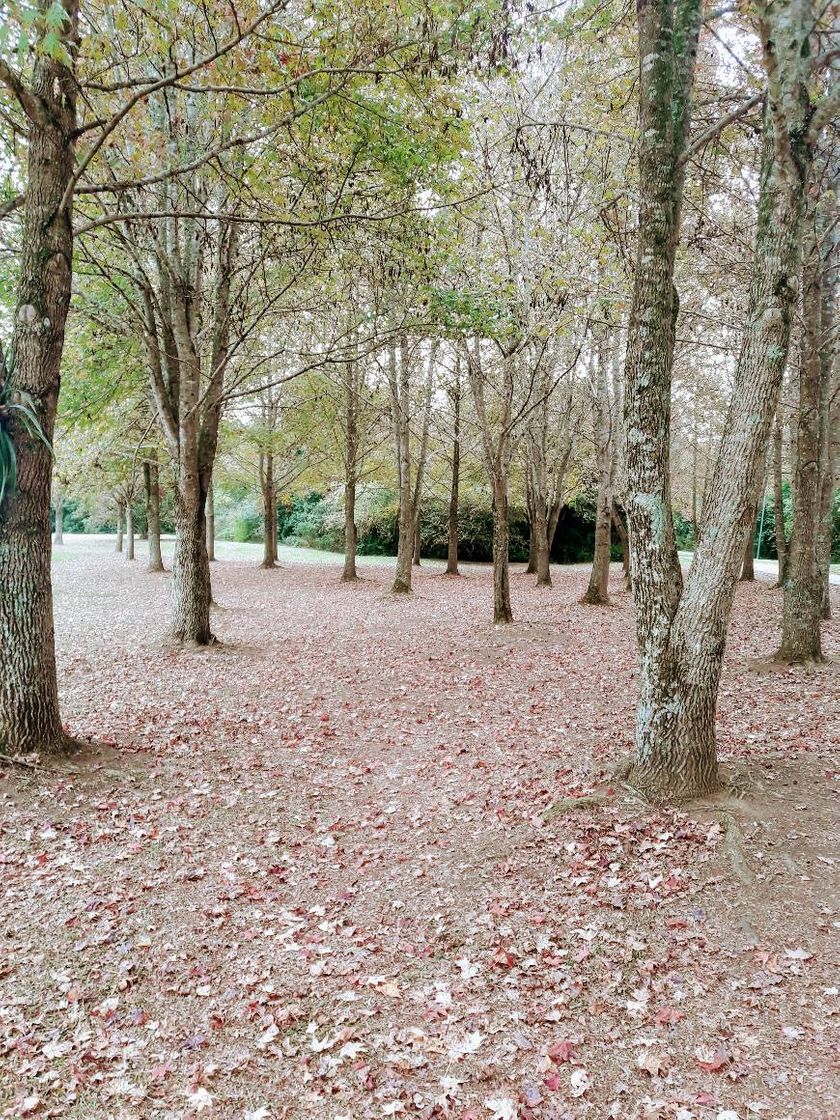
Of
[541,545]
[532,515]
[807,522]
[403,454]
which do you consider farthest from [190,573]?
[532,515]

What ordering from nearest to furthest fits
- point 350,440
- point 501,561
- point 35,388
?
point 35,388 → point 501,561 → point 350,440

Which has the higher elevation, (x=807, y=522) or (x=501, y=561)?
(x=807, y=522)

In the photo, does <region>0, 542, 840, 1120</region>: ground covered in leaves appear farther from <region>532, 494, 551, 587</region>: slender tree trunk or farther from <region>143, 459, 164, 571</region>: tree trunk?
<region>143, 459, 164, 571</region>: tree trunk

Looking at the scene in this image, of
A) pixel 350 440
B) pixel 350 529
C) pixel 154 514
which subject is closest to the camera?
pixel 350 440

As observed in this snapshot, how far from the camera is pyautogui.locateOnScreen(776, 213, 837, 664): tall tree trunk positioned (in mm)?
8906

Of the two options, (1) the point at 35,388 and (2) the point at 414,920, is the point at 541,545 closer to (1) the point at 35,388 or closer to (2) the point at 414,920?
(1) the point at 35,388

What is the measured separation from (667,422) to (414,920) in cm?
394

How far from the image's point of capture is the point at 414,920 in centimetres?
432

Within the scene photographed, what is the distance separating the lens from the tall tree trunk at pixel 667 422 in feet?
14.1

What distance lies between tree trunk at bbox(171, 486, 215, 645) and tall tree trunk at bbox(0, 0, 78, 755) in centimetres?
505

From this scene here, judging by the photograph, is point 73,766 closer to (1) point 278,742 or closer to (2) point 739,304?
(1) point 278,742

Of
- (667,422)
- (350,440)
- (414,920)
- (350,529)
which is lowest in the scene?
(414,920)

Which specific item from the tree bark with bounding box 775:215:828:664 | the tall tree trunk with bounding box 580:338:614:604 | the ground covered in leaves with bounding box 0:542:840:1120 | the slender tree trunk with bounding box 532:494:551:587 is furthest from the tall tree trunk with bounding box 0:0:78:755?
the slender tree trunk with bounding box 532:494:551:587

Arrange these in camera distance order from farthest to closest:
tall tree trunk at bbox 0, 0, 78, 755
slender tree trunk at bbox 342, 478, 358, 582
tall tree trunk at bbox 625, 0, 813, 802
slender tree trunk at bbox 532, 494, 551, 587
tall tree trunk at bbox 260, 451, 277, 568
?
1. tall tree trunk at bbox 260, 451, 277, 568
2. slender tree trunk at bbox 342, 478, 358, 582
3. slender tree trunk at bbox 532, 494, 551, 587
4. tall tree trunk at bbox 0, 0, 78, 755
5. tall tree trunk at bbox 625, 0, 813, 802
